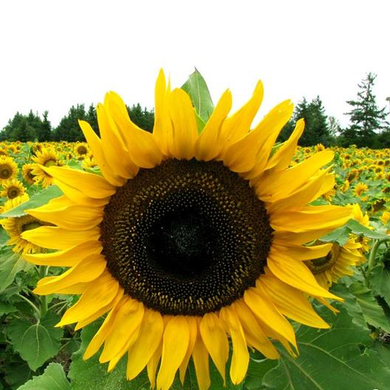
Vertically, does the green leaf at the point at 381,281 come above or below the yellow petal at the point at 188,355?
below

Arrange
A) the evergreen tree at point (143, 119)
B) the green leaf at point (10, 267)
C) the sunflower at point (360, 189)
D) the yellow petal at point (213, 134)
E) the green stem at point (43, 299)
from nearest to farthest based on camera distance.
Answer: the yellow petal at point (213, 134) → the green leaf at point (10, 267) → the green stem at point (43, 299) → the sunflower at point (360, 189) → the evergreen tree at point (143, 119)

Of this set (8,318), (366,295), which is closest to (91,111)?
(8,318)

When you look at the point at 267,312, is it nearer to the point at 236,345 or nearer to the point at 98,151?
the point at 236,345

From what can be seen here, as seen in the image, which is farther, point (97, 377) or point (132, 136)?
point (97, 377)

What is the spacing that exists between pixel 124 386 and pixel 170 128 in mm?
751

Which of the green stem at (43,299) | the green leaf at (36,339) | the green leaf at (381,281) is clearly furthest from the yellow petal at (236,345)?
the green stem at (43,299)

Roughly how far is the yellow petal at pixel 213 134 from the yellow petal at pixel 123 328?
477 mm

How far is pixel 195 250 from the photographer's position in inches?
51.6

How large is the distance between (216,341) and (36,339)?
7.84 ft

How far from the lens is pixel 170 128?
120 cm

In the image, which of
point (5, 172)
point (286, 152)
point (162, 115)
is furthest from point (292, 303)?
point (5, 172)

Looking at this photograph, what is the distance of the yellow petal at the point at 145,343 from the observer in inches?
51.1

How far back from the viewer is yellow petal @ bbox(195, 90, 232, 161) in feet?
3.73

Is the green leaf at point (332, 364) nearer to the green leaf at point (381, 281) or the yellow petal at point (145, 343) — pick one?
the yellow petal at point (145, 343)
